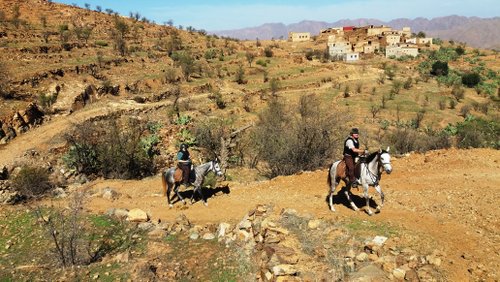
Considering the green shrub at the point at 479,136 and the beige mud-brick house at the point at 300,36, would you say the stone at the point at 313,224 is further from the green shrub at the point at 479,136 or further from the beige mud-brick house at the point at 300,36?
the beige mud-brick house at the point at 300,36

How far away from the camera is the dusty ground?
8.80 m

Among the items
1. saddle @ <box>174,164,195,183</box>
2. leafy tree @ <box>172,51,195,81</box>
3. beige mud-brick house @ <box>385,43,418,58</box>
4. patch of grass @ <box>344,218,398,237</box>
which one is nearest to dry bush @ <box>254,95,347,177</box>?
saddle @ <box>174,164,195,183</box>

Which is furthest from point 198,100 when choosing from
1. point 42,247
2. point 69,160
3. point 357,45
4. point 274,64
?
point 357,45

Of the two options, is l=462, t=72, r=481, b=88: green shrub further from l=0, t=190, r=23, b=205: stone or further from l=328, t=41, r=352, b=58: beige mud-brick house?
l=0, t=190, r=23, b=205: stone

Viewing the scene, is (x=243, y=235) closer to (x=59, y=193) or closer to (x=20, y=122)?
(x=59, y=193)

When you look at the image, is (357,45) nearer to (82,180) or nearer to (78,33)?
(78,33)

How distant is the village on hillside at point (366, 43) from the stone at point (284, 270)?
63.5 metres

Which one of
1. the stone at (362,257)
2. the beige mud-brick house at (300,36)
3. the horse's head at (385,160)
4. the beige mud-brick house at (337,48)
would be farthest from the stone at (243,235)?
the beige mud-brick house at (300,36)

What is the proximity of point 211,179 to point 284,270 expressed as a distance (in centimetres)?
724

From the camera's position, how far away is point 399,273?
7.64m

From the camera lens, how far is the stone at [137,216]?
11367 mm

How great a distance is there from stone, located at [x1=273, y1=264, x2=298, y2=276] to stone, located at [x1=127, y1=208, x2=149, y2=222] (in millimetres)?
4842

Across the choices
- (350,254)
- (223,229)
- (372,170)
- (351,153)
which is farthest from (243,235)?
(372,170)

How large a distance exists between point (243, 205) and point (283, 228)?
9.81 feet
